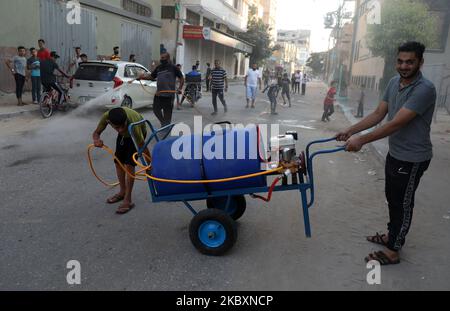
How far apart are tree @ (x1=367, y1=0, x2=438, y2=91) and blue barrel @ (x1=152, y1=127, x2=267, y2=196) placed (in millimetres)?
16177

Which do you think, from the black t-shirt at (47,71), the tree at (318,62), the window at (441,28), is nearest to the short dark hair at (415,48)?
the black t-shirt at (47,71)

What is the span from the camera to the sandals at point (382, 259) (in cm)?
345

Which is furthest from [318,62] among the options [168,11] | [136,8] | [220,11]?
[136,8]

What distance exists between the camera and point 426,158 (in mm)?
3281

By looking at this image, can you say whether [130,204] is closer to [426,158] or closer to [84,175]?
[84,175]

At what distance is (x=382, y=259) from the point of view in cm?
345

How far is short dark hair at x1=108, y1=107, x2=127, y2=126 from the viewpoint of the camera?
4.07 metres

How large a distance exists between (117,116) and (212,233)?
1.58 m

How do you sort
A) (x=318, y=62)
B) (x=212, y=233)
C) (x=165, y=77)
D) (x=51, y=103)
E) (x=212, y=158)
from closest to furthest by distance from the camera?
(x=212, y=158)
(x=212, y=233)
(x=165, y=77)
(x=51, y=103)
(x=318, y=62)
